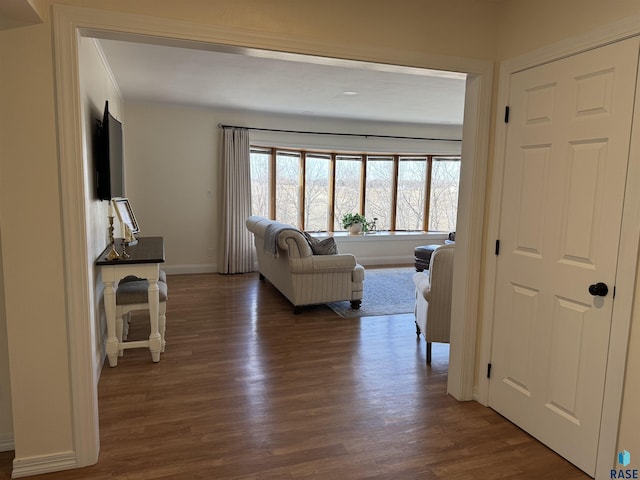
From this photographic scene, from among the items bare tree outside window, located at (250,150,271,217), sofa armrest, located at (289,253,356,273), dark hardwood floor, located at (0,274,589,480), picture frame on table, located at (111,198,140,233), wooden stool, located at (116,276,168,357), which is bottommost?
dark hardwood floor, located at (0,274,589,480)

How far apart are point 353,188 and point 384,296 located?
299 centimetres

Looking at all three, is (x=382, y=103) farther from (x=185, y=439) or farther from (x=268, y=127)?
(x=185, y=439)

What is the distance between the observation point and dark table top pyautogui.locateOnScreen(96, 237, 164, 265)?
3101mm

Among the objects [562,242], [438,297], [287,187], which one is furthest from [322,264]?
[287,187]

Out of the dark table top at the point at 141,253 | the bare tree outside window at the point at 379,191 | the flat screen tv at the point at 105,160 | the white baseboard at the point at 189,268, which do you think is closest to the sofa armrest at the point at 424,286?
the dark table top at the point at 141,253

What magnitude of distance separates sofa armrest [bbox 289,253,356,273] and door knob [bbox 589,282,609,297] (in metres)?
2.91

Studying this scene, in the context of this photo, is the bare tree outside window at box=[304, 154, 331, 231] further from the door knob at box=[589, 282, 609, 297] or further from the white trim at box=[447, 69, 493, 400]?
the door knob at box=[589, 282, 609, 297]

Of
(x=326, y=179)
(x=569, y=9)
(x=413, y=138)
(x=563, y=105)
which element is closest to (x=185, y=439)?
(x=563, y=105)

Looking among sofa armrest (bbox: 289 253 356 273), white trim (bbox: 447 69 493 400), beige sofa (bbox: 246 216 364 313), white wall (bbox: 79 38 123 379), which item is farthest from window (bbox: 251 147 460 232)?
white trim (bbox: 447 69 493 400)

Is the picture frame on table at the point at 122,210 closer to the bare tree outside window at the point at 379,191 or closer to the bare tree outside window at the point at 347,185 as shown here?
the bare tree outside window at the point at 347,185

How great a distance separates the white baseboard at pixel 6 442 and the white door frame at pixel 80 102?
0.43 metres

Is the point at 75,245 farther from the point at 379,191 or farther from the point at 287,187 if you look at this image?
the point at 379,191

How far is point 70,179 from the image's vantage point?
77.0 inches

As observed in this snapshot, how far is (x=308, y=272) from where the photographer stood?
15.2 ft
